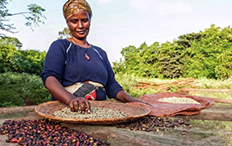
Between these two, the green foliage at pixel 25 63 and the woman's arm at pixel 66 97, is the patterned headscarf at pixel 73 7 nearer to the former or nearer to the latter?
the woman's arm at pixel 66 97

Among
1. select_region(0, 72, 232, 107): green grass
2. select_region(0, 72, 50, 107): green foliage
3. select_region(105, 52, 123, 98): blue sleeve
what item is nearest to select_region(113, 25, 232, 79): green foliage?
select_region(0, 72, 232, 107): green grass

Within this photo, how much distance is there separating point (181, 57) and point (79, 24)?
10483mm

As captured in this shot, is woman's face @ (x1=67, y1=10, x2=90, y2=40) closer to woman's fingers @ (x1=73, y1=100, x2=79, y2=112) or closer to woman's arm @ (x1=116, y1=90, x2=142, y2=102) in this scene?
woman's arm @ (x1=116, y1=90, x2=142, y2=102)

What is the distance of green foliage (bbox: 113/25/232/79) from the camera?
10.6m

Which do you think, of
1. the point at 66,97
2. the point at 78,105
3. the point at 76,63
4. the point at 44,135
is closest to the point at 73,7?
the point at 76,63

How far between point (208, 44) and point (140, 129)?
10140 mm

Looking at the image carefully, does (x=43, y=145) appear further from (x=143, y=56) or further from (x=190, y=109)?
(x=143, y=56)

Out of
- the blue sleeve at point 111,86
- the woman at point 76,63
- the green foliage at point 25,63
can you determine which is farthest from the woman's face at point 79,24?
the green foliage at point 25,63

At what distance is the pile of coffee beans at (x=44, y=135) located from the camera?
57.2 inches

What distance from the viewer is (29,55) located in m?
A: 11.9

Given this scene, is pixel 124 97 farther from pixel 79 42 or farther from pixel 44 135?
pixel 44 135

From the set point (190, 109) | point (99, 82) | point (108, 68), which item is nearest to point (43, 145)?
point (99, 82)

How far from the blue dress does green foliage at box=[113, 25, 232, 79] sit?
8915 mm

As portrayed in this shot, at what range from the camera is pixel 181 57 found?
1209 centimetres
